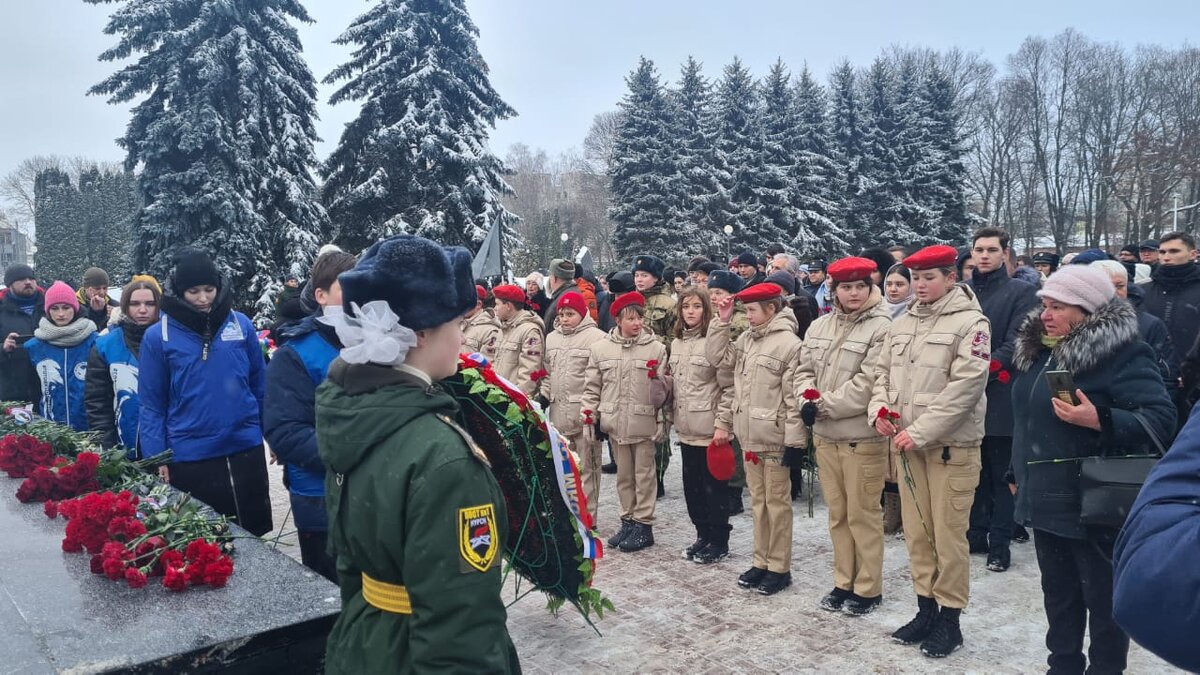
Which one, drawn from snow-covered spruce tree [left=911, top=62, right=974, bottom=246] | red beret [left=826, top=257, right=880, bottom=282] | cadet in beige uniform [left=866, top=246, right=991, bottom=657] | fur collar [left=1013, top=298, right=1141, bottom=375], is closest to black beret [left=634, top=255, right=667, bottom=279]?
red beret [left=826, top=257, right=880, bottom=282]

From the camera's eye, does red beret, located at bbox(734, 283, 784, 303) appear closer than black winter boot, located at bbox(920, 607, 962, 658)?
No

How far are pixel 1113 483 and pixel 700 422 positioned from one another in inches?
136

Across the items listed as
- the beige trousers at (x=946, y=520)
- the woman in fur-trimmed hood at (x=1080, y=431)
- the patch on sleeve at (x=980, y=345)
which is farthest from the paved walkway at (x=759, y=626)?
the patch on sleeve at (x=980, y=345)

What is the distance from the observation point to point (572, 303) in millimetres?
7617

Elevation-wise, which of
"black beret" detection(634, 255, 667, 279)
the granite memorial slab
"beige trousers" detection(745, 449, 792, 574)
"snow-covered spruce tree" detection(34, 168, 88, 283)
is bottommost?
"beige trousers" detection(745, 449, 792, 574)

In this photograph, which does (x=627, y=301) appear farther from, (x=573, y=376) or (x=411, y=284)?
(x=411, y=284)

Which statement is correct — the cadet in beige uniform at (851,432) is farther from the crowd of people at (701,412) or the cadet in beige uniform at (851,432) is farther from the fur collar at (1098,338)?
the fur collar at (1098,338)


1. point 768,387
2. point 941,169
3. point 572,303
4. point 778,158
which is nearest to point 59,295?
point 572,303

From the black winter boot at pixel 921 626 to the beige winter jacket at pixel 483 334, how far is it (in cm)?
477

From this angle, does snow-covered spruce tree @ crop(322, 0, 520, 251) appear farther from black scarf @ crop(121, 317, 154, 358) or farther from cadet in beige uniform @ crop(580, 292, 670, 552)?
black scarf @ crop(121, 317, 154, 358)

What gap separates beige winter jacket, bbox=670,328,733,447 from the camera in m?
6.65

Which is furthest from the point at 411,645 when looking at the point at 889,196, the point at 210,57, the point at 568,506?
the point at 889,196

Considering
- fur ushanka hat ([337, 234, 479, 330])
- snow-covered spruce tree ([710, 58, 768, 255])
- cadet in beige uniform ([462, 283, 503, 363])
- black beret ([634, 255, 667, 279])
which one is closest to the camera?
fur ushanka hat ([337, 234, 479, 330])

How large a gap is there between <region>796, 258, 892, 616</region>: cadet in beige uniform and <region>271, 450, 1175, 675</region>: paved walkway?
27 centimetres
